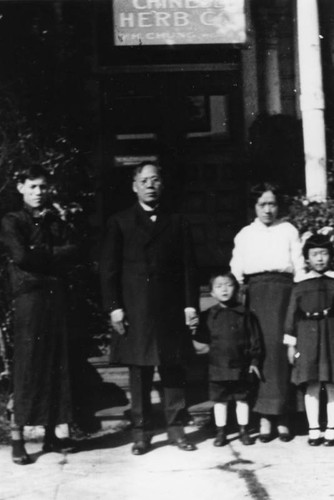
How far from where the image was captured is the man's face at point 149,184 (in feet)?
A: 17.7

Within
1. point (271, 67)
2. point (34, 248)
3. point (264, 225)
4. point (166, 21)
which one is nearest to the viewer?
point (34, 248)

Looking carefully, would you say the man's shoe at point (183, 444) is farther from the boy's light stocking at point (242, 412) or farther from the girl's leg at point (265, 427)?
the girl's leg at point (265, 427)

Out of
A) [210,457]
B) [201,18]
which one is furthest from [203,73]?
[210,457]

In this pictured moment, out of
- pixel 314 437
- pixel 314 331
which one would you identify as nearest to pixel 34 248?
pixel 314 331

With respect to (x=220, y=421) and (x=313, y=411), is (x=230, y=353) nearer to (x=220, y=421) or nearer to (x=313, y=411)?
(x=220, y=421)

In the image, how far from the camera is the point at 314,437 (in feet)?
18.0

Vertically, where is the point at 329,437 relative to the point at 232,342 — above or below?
below

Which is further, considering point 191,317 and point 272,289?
point 272,289

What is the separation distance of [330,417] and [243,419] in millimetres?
553

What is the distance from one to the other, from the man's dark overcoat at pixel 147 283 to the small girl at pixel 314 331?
2.27 ft

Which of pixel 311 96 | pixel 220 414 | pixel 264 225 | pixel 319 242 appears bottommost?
pixel 220 414

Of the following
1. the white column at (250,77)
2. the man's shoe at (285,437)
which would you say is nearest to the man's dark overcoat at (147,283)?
Answer: the man's shoe at (285,437)

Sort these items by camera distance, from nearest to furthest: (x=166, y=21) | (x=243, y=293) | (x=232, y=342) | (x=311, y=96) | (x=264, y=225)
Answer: (x=232, y=342), (x=264, y=225), (x=243, y=293), (x=311, y=96), (x=166, y=21)

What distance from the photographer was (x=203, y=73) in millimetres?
8977
